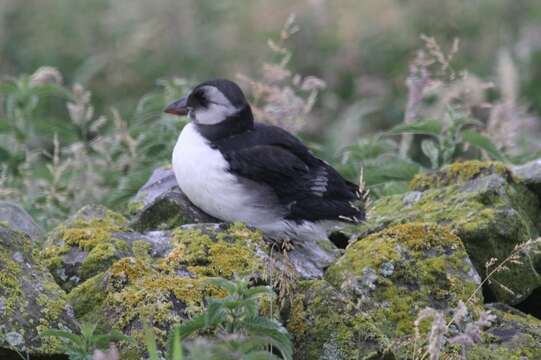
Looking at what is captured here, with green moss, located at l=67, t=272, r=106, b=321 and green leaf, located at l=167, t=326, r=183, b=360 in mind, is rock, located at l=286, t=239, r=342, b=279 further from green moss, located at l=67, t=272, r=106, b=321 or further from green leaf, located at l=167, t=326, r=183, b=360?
green leaf, located at l=167, t=326, r=183, b=360

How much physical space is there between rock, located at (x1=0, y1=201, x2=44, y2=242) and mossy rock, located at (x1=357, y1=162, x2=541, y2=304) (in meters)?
1.77

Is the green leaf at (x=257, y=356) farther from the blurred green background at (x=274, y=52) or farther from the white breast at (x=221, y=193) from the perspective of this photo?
the blurred green background at (x=274, y=52)

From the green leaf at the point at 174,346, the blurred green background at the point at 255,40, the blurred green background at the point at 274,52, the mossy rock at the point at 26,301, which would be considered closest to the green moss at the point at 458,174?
the mossy rock at the point at 26,301

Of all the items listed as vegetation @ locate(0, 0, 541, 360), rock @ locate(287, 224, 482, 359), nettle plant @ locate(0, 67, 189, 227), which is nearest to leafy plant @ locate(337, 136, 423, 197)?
vegetation @ locate(0, 0, 541, 360)

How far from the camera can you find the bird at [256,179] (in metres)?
6.68

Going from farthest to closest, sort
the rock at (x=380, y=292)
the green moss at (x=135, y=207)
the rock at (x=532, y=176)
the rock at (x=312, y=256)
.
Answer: the green moss at (x=135, y=207) < the rock at (x=532, y=176) < the rock at (x=312, y=256) < the rock at (x=380, y=292)

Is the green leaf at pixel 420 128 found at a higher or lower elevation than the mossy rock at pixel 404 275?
lower

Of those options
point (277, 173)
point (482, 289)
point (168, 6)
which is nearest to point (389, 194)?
point (277, 173)

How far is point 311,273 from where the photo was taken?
19.9 feet

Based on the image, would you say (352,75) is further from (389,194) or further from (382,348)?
(382,348)

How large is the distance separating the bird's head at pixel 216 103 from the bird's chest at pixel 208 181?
0.26 meters

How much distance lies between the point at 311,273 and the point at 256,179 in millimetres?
861

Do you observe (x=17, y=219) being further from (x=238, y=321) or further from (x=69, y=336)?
(x=238, y=321)

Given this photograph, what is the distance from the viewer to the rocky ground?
5.11m
